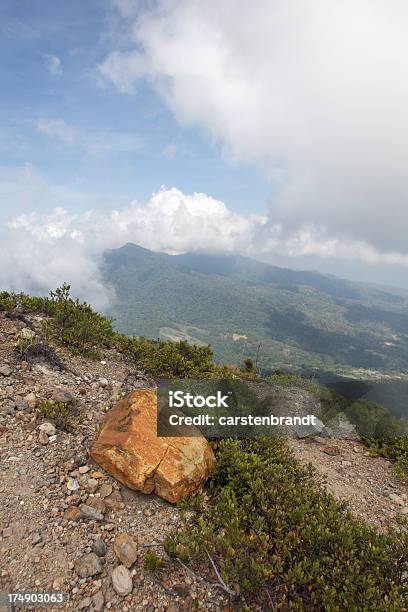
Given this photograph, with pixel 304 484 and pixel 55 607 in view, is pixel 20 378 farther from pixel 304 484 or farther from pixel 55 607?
pixel 304 484

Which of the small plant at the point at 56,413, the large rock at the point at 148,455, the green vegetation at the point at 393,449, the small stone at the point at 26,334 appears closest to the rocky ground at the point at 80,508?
the small plant at the point at 56,413

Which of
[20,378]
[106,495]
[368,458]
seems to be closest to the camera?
[106,495]

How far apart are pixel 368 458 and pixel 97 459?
31.5 ft

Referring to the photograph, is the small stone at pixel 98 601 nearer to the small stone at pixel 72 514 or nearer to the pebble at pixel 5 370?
the small stone at pixel 72 514

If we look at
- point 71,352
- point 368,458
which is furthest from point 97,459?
point 368,458

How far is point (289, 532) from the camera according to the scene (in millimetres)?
5910

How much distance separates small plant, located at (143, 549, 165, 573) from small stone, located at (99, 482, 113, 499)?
1674 mm

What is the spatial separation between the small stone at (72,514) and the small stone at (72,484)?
1.48 ft

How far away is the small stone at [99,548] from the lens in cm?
568

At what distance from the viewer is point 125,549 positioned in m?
5.74

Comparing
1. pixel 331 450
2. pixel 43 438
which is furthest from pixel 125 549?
pixel 331 450

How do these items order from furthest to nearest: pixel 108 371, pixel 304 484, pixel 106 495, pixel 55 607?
1. pixel 108 371
2. pixel 304 484
3. pixel 106 495
4. pixel 55 607

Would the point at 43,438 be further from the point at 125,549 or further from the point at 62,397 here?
the point at 125,549

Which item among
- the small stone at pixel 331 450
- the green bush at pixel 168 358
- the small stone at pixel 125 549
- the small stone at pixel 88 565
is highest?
the green bush at pixel 168 358
